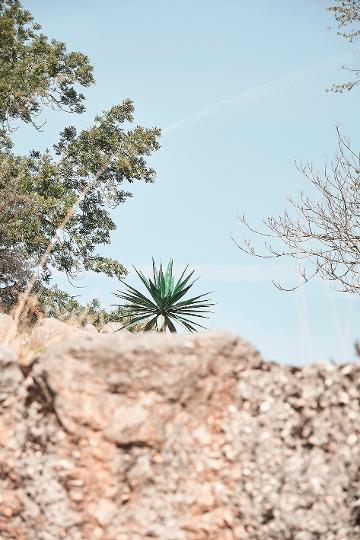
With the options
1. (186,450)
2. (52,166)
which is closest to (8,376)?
(186,450)

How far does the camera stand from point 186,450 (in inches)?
90.7

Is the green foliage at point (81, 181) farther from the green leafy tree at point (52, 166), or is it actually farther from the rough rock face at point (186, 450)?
the rough rock face at point (186, 450)

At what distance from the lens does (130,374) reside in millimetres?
2285

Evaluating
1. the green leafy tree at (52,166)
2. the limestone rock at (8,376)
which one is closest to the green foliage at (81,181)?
the green leafy tree at (52,166)

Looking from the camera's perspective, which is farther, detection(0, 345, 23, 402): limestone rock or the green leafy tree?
the green leafy tree

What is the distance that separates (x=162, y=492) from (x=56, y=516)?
1.38 ft

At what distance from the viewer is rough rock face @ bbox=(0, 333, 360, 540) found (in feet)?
7.43

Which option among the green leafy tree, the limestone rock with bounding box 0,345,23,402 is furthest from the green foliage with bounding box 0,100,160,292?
the limestone rock with bounding box 0,345,23,402

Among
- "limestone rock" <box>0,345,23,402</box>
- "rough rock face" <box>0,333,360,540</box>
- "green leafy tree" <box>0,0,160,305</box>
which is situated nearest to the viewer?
"rough rock face" <box>0,333,360,540</box>

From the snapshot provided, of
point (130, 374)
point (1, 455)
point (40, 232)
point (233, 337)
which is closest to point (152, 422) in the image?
point (130, 374)

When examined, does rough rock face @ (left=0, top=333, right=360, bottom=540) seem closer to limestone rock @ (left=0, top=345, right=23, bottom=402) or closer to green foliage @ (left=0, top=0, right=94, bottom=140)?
limestone rock @ (left=0, top=345, right=23, bottom=402)

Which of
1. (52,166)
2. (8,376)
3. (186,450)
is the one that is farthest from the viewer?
(52,166)

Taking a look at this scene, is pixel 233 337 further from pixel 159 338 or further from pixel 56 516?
pixel 56 516

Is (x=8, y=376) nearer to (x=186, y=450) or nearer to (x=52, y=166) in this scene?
(x=186, y=450)
